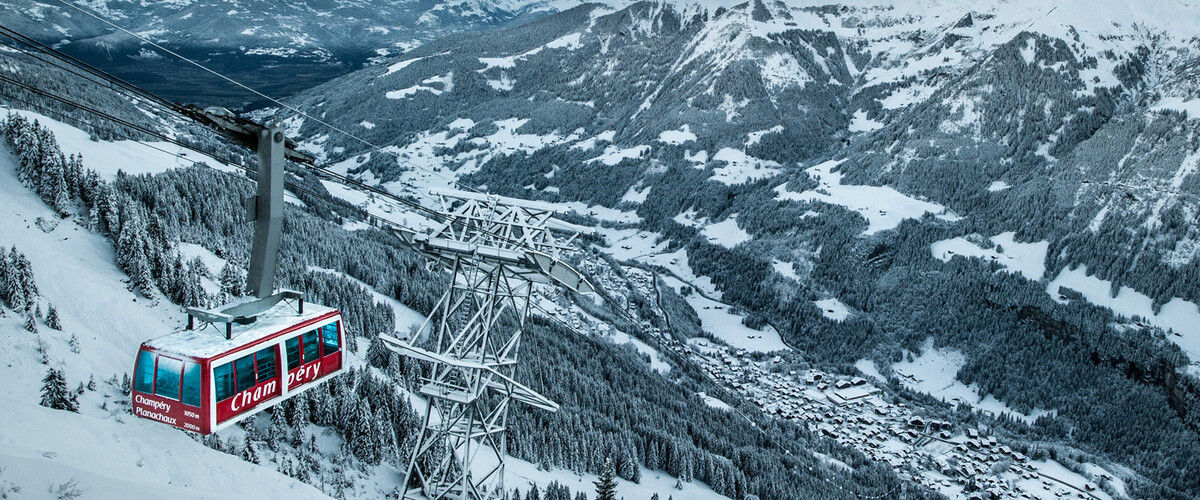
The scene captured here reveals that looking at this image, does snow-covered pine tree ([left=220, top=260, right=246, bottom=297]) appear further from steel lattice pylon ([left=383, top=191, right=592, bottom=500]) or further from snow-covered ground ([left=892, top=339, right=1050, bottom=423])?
snow-covered ground ([left=892, top=339, right=1050, bottom=423])

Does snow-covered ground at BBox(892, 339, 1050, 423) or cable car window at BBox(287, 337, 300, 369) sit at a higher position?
cable car window at BBox(287, 337, 300, 369)

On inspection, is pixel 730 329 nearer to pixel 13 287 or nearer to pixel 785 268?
pixel 785 268

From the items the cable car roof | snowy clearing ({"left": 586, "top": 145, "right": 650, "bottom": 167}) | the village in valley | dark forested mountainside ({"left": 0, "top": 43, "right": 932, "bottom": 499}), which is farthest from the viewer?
snowy clearing ({"left": 586, "top": 145, "right": 650, "bottom": 167})

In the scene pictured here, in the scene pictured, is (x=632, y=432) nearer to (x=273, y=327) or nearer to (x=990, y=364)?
(x=273, y=327)

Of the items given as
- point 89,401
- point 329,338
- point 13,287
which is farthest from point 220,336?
point 13,287

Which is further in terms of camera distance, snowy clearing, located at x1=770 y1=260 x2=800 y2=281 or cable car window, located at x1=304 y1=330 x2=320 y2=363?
snowy clearing, located at x1=770 y1=260 x2=800 y2=281

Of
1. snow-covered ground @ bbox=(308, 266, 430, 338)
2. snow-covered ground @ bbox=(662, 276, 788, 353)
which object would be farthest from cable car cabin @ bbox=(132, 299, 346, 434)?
snow-covered ground @ bbox=(662, 276, 788, 353)

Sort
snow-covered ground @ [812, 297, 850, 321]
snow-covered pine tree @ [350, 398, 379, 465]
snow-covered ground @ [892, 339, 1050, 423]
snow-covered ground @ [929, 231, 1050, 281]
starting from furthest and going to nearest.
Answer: snow-covered ground @ [929, 231, 1050, 281], snow-covered ground @ [812, 297, 850, 321], snow-covered ground @ [892, 339, 1050, 423], snow-covered pine tree @ [350, 398, 379, 465]
